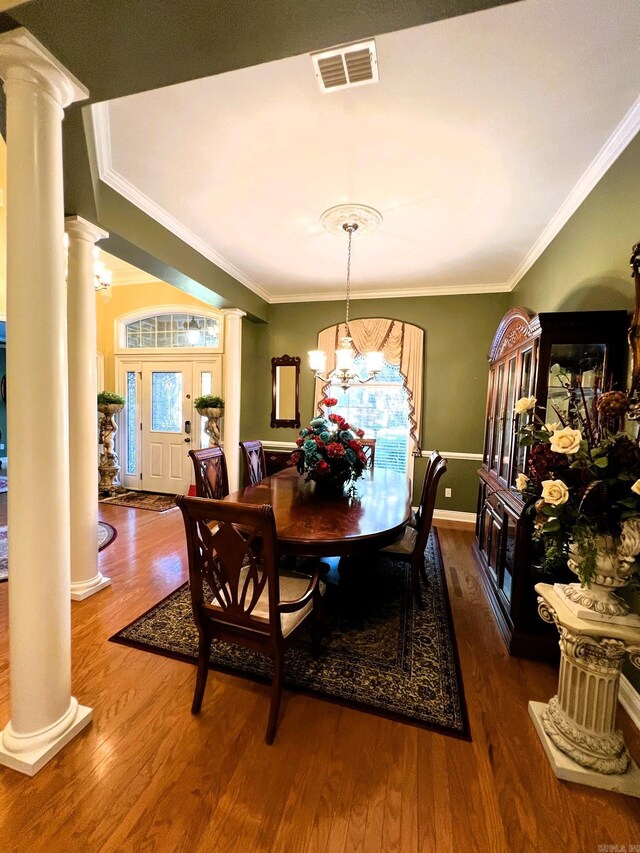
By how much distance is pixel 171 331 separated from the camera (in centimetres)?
538

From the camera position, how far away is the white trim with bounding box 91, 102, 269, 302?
195cm

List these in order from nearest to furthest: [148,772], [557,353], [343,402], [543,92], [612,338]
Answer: [148,772]
[543,92]
[612,338]
[557,353]
[343,402]

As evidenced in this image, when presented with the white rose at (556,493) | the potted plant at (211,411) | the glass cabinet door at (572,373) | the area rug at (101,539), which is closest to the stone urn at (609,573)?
the white rose at (556,493)

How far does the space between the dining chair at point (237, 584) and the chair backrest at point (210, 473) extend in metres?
0.96

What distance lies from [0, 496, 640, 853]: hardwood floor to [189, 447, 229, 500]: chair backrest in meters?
1.08

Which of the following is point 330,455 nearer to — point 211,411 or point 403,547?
point 403,547

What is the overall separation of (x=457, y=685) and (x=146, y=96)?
3.35 m

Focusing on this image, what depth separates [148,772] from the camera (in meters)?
1.36

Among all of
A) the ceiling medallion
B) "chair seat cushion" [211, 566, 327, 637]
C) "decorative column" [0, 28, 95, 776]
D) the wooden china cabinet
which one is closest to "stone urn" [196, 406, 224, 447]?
the ceiling medallion

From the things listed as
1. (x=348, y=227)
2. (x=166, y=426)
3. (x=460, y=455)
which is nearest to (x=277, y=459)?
(x=166, y=426)

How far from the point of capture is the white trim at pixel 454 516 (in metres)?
4.46

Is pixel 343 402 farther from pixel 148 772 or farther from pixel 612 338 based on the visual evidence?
pixel 148 772

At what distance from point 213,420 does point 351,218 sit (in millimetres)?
3165

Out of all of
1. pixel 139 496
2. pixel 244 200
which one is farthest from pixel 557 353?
pixel 139 496
